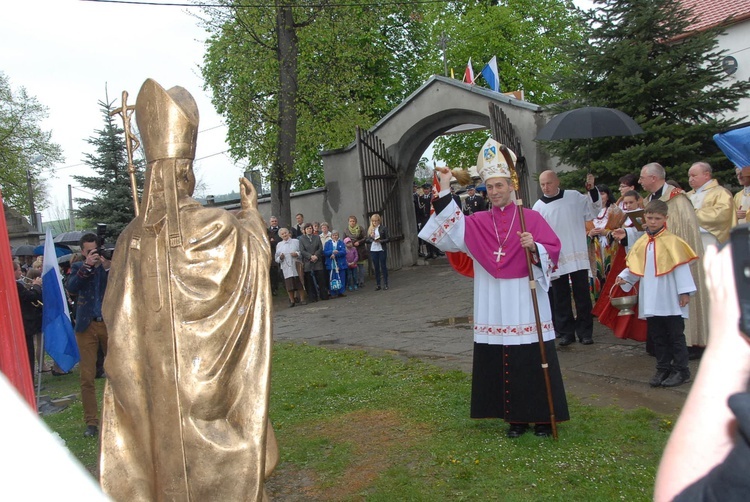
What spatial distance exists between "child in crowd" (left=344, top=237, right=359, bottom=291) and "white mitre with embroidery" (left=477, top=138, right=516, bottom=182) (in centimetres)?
1084

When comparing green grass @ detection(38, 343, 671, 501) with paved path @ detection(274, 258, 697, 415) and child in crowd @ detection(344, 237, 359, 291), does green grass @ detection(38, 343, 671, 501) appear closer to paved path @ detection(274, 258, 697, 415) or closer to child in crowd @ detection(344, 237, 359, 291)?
paved path @ detection(274, 258, 697, 415)

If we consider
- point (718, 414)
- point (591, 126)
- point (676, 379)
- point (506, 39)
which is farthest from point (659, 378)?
point (506, 39)

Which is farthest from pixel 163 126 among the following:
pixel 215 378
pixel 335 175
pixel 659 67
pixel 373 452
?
pixel 335 175

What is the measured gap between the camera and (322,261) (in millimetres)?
16188

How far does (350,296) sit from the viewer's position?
16234 mm

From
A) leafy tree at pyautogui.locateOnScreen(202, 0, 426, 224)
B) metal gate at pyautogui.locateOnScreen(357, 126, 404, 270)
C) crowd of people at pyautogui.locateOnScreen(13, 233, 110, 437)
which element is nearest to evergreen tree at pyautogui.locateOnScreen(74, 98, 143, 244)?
leafy tree at pyautogui.locateOnScreen(202, 0, 426, 224)

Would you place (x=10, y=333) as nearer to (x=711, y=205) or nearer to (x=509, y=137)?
(x=711, y=205)

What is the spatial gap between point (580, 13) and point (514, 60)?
21289 mm

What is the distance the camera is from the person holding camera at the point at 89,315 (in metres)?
7.23

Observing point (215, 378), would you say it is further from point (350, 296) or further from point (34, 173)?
point (34, 173)

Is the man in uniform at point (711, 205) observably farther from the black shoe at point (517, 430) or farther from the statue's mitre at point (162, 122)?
the statue's mitre at point (162, 122)

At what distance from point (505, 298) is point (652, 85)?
7115 mm

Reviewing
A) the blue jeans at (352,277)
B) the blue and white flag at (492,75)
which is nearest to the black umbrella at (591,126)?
the blue jeans at (352,277)

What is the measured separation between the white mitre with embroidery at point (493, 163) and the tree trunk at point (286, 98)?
1296 centimetres
